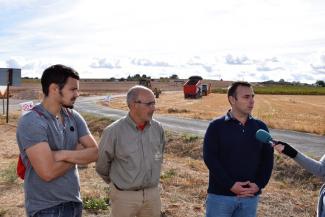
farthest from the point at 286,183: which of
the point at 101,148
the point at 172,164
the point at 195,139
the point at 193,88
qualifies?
the point at 193,88

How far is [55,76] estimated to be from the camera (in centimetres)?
374

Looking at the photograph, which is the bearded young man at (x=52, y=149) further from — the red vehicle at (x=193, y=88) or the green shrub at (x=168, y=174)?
the red vehicle at (x=193, y=88)

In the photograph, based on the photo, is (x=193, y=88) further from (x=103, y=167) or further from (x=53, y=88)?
(x=53, y=88)

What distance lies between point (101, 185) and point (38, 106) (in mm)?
5091

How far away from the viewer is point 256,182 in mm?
4844

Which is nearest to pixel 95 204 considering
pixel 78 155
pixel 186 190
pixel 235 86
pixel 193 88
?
pixel 186 190

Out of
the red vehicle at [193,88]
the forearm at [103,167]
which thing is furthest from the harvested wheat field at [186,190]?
the red vehicle at [193,88]

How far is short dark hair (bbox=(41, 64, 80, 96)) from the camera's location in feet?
12.3

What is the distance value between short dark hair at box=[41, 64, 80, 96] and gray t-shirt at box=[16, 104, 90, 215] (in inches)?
6.7

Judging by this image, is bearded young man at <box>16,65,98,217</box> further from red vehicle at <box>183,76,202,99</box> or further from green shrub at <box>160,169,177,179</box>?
red vehicle at <box>183,76,202,99</box>

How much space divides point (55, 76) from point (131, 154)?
1163 mm

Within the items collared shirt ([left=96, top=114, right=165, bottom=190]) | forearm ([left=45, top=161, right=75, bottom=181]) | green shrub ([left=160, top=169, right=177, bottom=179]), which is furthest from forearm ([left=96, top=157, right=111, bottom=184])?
green shrub ([left=160, top=169, right=177, bottom=179])

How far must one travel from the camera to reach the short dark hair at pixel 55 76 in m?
3.74

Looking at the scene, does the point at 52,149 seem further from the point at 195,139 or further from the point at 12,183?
the point at 195,139
